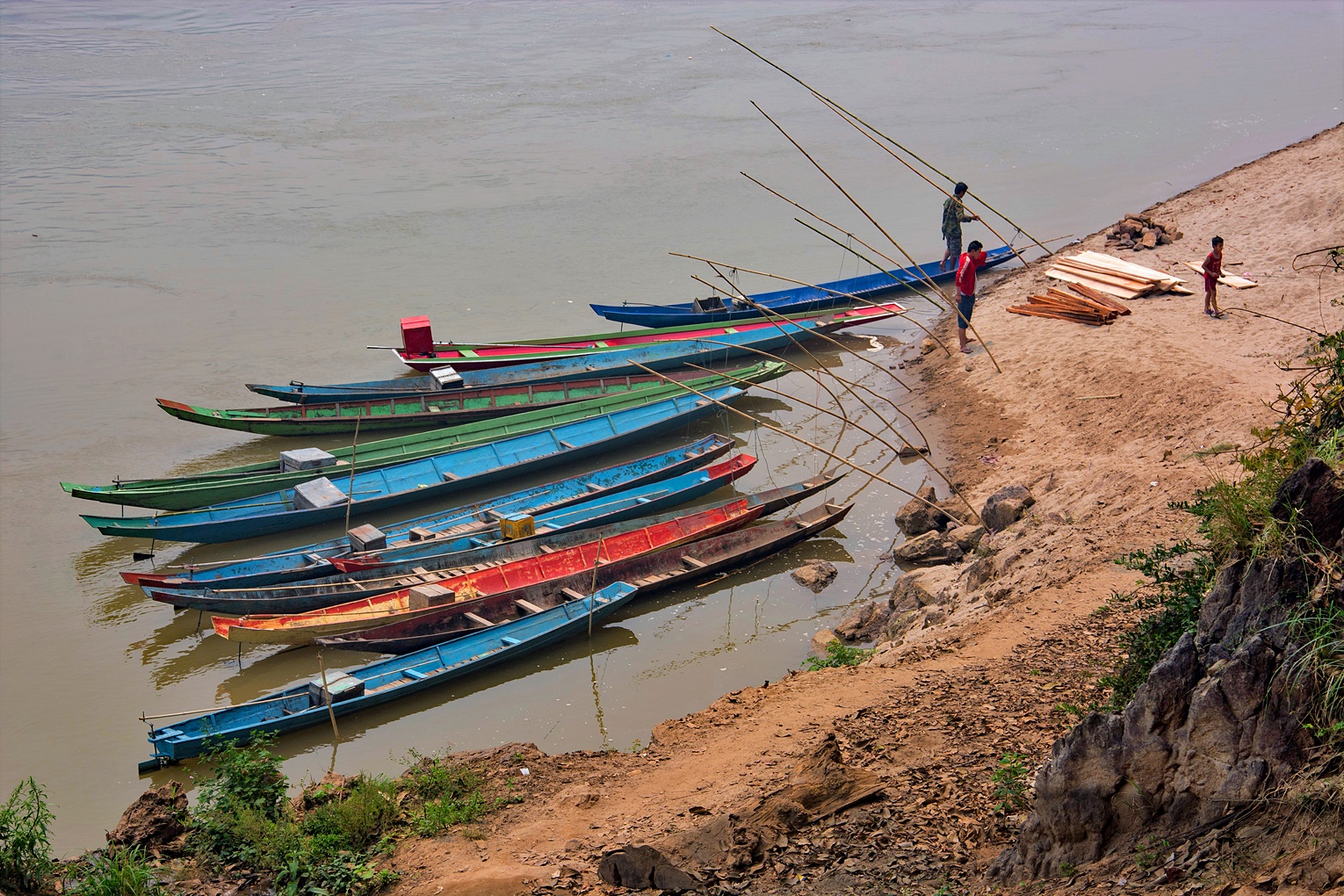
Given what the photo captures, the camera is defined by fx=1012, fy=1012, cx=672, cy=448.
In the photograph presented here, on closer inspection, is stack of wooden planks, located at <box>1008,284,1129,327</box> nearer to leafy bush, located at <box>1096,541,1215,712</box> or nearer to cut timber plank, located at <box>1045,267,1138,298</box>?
cut timber plank, located at <box>1045,267,1138,298</box>

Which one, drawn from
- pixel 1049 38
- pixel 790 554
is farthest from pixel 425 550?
pixel 1049 38

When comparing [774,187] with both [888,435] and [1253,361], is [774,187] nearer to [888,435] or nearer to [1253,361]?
[888,435]

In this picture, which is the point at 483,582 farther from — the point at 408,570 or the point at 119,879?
the point at 119,879

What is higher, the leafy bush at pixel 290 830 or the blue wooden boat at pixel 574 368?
the blue wooden boat at pixel 574 368

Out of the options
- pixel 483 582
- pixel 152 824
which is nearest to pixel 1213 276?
pixel 483 582

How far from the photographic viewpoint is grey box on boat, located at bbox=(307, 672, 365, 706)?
29.4 ft

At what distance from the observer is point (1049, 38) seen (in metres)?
39.8

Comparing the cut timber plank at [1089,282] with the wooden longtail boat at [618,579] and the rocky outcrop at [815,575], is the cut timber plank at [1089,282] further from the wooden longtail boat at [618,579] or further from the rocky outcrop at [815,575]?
the rocky outcrop at [815,575]

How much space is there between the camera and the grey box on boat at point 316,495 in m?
12.3

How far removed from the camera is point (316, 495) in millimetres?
12445

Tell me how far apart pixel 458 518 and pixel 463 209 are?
13665 mm

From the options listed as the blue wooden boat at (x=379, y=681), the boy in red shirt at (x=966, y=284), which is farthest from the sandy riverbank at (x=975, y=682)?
the blue wooden boat at (x=379, y=681)

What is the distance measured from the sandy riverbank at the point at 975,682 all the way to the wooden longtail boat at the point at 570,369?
337 cm

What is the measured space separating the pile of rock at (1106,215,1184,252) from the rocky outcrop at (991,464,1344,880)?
48.4 feet
